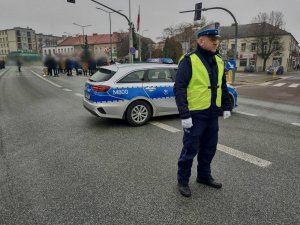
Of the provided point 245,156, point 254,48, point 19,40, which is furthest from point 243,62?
point 19,40

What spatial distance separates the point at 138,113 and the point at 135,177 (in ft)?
9.27

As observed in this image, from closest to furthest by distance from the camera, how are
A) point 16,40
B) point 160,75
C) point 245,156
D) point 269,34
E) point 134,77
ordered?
point 245,156, point 134,77, point 160,75, point 269,34, point 16,40

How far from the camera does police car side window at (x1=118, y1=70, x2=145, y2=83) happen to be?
20.2ft

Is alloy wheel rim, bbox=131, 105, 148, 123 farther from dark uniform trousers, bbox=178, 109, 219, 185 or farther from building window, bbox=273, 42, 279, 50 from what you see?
building window, bbox=273, 42, 279, 50

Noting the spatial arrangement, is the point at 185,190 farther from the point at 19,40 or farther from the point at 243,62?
the point at 19,40

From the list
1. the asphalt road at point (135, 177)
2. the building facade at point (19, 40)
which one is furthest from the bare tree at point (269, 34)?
the building facade at point (19, 40)

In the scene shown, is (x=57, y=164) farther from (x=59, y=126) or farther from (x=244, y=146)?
(x=244, y=146)

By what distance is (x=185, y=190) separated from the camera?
10.5ft

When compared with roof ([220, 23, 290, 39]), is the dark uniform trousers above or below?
below

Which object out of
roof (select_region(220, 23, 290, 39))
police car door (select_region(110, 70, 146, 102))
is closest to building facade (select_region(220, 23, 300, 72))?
roof (select_region(220, 23, 290, 39))

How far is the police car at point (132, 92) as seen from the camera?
6.02 meters

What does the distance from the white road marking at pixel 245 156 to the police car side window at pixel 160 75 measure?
97.7 inches

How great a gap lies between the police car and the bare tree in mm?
52366

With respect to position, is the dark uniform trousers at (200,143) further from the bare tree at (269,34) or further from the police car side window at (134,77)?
the bare tree at (269,34)
